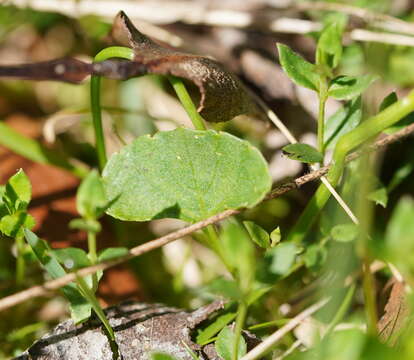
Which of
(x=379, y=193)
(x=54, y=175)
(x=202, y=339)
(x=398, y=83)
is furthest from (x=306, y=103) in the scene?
(x=202, y=339)

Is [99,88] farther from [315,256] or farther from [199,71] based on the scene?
[315,256]

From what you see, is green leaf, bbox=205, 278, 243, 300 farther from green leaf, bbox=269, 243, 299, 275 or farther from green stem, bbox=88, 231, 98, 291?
green stem, bbox=88, 231, 98, 291

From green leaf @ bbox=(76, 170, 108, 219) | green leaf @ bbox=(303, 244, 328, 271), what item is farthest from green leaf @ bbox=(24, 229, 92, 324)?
green leaf @ bbox=(303, 244, 328, 271)

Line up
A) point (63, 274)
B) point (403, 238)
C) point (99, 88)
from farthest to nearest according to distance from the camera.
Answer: point (99, 88), point (63, 274), point (403, 238)

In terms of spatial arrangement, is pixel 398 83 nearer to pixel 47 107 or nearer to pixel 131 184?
pixel 131 184

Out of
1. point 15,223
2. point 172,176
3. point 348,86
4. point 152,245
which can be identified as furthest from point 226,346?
point 348,86
